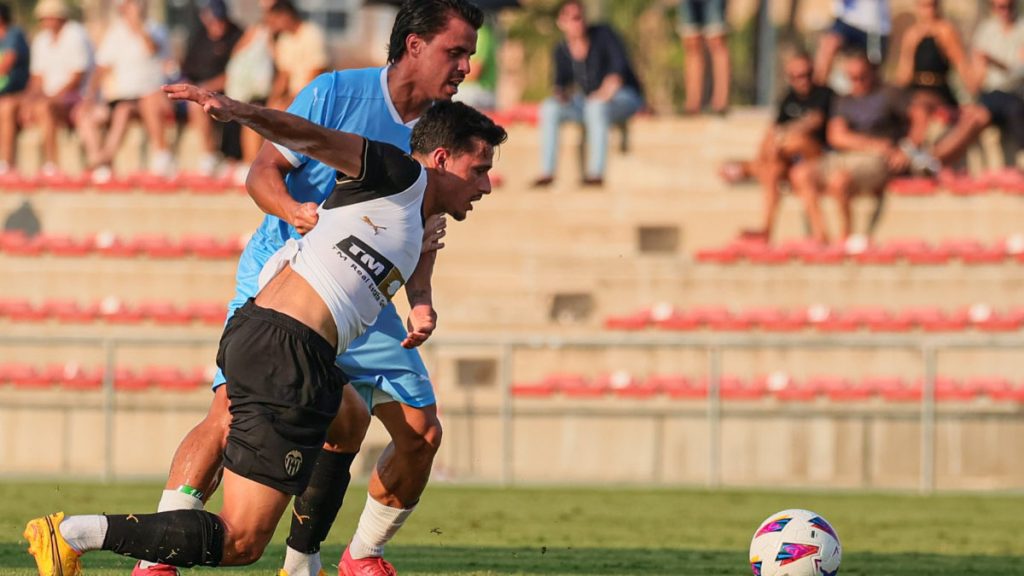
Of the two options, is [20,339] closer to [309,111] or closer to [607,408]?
[607,408]

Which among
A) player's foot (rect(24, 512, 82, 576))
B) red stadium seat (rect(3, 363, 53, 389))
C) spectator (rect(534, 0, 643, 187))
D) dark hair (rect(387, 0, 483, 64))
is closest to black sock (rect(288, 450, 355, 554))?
player's foot (rect(24, 512, 82, 576))

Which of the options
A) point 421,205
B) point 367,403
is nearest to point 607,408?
point 367,403

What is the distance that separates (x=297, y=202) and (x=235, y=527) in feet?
4.33

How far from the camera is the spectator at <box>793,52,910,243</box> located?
19.8m

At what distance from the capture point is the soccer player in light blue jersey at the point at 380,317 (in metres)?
7.94

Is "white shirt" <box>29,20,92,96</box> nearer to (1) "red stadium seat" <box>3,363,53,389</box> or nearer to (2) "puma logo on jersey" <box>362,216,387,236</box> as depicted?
(1) "red stadium seat" <box>3,363,53,389</box>

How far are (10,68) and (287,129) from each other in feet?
52.8

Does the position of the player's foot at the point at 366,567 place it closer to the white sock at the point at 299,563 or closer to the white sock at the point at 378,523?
the white sock at the point at 378,523

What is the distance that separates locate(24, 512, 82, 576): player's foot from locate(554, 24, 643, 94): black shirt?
49.4ft

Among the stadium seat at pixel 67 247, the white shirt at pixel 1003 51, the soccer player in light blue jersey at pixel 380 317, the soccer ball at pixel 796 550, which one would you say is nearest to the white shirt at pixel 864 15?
the white shirt at pixel 1003 51

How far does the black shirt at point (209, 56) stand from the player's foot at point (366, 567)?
14.0 metres

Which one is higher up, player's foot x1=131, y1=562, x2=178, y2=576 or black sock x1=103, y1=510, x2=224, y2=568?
black sock x1=103, y1=510, x2=224, y2=568

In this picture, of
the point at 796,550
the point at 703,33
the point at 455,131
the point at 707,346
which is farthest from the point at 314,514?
the point at 703,33

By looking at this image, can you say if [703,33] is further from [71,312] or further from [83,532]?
[83,532]
